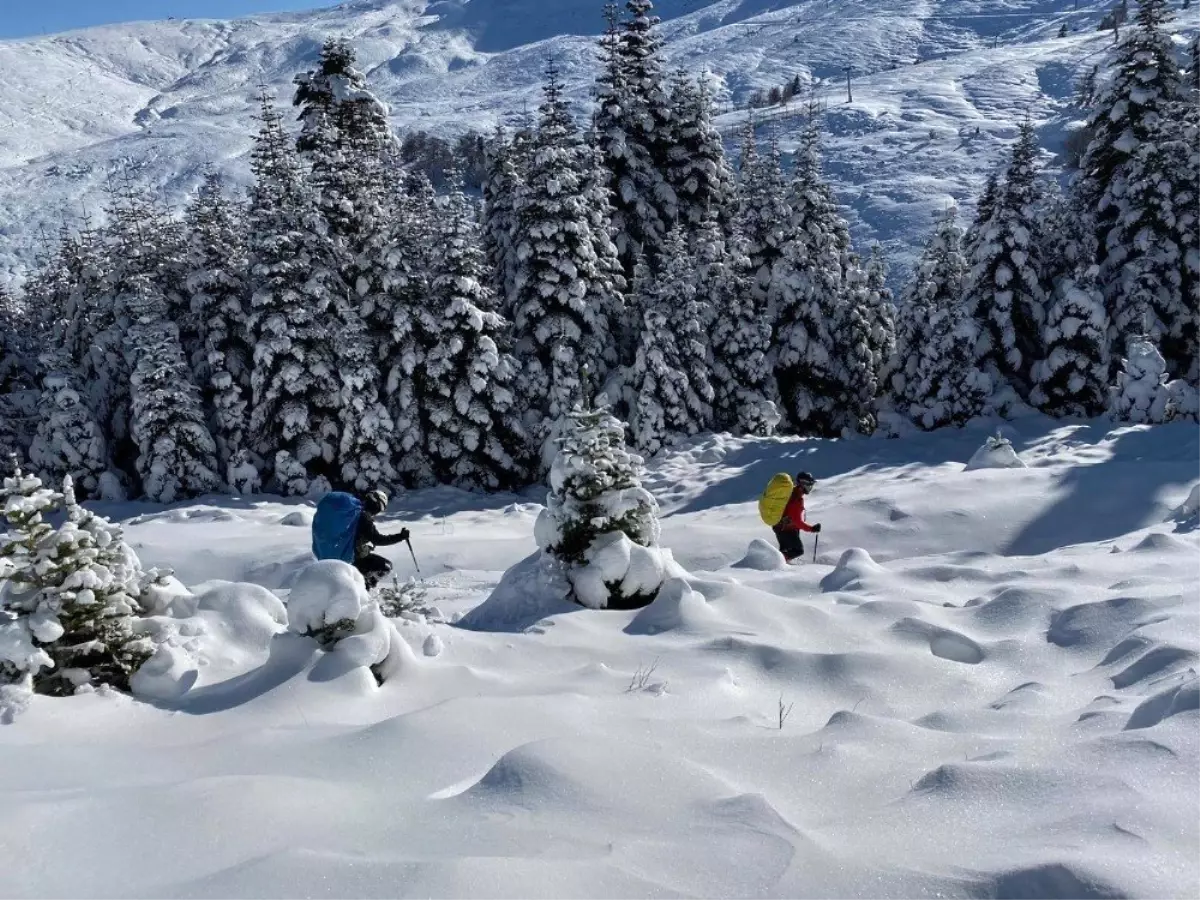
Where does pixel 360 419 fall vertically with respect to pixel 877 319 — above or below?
below

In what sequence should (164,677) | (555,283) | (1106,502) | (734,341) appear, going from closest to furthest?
(164,677), (1106,502), (555,283), (734,341)

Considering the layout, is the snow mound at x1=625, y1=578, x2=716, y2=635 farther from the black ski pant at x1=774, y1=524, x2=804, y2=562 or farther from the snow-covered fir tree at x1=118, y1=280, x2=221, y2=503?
the snow-covered fir tree at x1=118, y1=280, x2=221, y2=503

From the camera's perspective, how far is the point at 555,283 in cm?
2572

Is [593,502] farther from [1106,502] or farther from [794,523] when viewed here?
[1106,502]

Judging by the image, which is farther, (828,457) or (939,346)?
(939,346)

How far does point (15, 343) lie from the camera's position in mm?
29953

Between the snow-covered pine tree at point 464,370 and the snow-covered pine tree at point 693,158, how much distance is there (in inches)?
364

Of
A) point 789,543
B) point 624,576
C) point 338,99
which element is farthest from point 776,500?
point 338,99

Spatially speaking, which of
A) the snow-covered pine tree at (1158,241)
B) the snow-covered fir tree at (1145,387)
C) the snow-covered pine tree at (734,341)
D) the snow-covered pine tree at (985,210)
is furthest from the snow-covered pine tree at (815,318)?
the snow-covered fir tree at (1145,387)

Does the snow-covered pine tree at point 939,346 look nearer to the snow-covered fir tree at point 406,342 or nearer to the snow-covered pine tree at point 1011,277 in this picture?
the snow-covered pine tree at point 1011,277

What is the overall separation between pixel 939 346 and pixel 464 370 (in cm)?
1469

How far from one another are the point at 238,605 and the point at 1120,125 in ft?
97.6

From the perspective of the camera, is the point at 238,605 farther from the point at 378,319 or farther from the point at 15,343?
the point at 15,343

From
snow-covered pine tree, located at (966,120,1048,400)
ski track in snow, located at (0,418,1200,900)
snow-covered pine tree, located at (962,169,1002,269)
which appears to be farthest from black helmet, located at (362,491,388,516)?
snow-covered pine tree, located at (962,169,1002,269)
